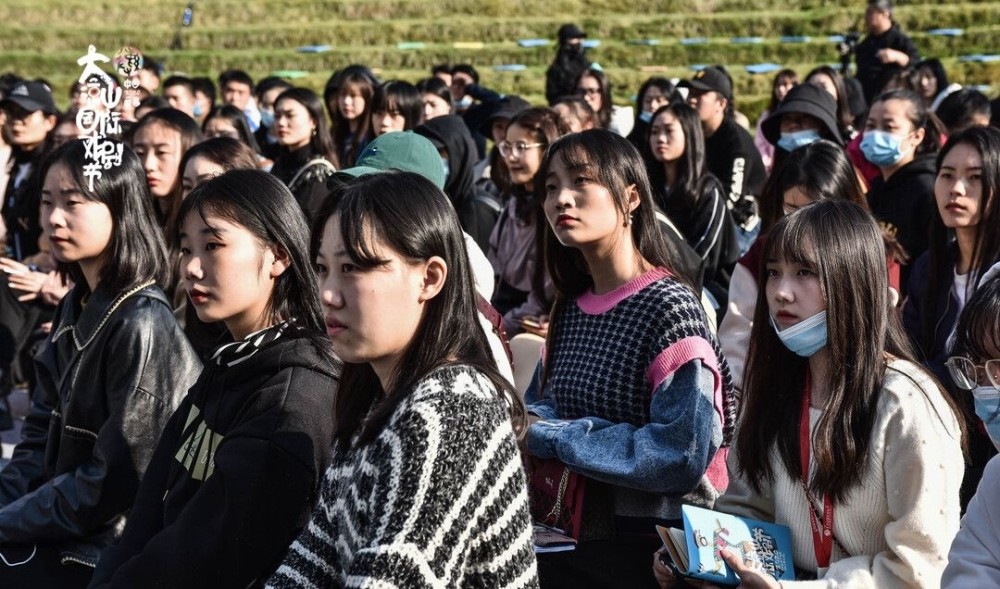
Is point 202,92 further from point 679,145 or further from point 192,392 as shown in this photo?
point 192,392

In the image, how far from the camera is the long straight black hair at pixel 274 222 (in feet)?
10.7

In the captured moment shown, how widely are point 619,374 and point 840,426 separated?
2.35ft

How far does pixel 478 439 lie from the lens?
7.34ft

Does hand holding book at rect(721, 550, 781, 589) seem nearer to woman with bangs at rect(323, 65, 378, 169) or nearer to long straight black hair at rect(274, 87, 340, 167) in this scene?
long straight black hair at rect(274, 87, 340, 167)

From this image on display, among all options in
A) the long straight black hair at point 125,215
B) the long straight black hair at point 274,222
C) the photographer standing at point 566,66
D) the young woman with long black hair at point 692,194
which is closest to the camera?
the long straight black hair at point 274,222

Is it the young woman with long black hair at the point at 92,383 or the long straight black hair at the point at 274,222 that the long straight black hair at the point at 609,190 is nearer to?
the long straight black hair at the point at 274,222

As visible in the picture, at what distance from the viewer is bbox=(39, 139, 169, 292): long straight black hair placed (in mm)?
3980

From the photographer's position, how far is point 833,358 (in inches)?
120

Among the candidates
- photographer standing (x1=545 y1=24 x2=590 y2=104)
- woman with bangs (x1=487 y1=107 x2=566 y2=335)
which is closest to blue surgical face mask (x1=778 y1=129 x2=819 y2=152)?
woman with bangs (x1=487 y1=107 x2=566 y2=335)

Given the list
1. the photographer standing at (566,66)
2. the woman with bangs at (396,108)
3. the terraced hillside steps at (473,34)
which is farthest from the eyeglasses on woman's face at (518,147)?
the terraced hillside steps at (473,34)

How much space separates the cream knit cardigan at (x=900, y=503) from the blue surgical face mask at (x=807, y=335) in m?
0.18

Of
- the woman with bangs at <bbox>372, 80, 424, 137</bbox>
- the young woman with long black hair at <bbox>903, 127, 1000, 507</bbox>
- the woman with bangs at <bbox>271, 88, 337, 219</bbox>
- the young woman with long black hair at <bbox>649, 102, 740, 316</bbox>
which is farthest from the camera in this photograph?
the woman with bangs at <bbox>372, 80, 424, 137</bbox>

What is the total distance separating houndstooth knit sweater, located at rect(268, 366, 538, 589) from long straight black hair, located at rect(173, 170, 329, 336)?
0.97m

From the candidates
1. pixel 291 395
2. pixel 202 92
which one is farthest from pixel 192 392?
pixel 202 92
